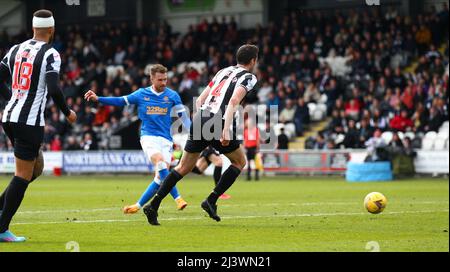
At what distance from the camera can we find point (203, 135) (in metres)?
12.6

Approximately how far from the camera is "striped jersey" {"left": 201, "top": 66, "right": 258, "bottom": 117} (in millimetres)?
12734

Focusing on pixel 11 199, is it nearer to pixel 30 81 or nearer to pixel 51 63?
pixel 30 81

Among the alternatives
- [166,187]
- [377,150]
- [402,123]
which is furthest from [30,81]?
[402,123]

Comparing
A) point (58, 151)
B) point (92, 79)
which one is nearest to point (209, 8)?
point (92, 79)

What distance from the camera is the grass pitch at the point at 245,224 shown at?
396 inches

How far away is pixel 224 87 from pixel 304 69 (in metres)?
24.9

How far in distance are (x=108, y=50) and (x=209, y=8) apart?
5.28m

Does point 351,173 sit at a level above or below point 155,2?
below

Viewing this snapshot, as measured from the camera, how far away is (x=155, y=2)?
4719cm

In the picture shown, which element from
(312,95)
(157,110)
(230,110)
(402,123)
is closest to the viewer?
(230,110)

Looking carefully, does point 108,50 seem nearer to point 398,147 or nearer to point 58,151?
point 58,151

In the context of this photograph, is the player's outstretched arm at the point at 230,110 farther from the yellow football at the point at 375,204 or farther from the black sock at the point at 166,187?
the yellow football at the point at 375,204

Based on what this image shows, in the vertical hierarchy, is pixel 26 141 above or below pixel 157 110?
above

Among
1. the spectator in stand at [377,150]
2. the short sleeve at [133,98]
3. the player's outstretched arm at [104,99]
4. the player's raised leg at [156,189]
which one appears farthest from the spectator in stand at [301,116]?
the player's outstretched arm at [104,99]
